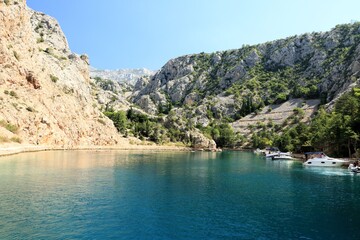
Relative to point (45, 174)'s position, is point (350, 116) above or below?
above

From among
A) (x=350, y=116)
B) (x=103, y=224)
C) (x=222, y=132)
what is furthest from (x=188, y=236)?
(x=222, y=132)

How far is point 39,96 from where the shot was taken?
109 meters

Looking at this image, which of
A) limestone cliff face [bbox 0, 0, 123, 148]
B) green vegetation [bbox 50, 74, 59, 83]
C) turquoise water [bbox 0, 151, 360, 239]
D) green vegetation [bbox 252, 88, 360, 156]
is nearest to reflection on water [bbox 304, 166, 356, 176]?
green vegetation [bbox 252, 88, 360, 156]

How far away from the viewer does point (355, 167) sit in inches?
2336

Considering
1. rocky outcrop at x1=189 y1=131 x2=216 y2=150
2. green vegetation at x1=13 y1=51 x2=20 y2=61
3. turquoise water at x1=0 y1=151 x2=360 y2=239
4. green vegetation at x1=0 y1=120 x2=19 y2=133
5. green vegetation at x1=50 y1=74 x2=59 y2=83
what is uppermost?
green vegetation at x1=13 y1=51 x2=20 y2=61

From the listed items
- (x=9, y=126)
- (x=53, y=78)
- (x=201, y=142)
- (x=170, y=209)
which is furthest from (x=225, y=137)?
(x=170, y=209)

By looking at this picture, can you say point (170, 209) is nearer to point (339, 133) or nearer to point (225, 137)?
point (339, 133)

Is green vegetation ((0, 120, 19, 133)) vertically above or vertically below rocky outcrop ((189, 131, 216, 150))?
above

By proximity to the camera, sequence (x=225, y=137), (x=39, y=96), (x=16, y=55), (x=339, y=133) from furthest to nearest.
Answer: (x=225, y=137), (x=39, y=96), (x=16, y=55), (x=339, y=133)

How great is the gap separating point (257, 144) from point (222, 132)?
82.8 feet

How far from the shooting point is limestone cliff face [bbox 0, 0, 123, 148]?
9494 cm

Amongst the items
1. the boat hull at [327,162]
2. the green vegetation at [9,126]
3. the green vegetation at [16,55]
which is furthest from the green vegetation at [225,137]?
the green vegetation at [9,126]

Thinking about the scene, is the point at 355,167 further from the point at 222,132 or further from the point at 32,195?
the point at 222,132

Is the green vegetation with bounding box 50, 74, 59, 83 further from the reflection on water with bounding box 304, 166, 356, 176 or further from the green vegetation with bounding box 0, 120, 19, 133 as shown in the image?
the reflection on water with bounding box 304, 166, 356, 176
